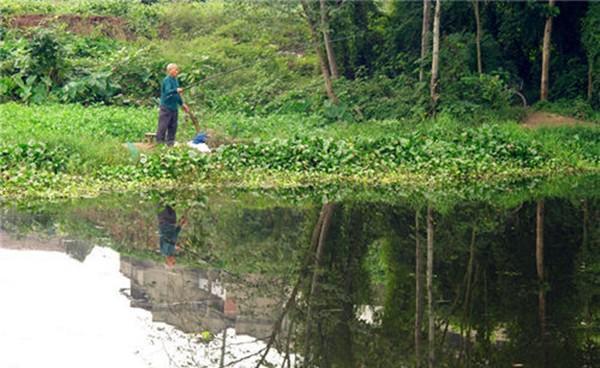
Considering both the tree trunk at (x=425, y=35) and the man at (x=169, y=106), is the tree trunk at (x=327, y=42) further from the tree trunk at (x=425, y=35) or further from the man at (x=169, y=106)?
the man at (x=169, y=106)

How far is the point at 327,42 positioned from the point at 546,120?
5319 millimetres

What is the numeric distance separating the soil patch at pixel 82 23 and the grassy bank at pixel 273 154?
28.1 feet

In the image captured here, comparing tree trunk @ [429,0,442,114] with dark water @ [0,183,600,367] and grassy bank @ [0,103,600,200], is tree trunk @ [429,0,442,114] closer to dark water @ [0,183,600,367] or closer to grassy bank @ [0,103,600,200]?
grassy bank @ [0,103,600,200]

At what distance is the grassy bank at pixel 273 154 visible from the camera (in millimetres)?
16656

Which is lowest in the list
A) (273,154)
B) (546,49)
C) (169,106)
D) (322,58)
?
(273,154)

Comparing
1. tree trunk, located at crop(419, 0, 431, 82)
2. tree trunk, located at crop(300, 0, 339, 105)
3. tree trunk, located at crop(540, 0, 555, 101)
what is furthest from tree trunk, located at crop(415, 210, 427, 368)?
tree trunk, located at crop(540, 0, 555, 101)

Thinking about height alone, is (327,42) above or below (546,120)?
above

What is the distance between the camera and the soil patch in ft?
102

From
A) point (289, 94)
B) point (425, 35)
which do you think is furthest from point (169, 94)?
point (289, 94)

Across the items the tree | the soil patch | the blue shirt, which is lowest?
the blue shirt

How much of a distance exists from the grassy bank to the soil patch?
8.56 meters

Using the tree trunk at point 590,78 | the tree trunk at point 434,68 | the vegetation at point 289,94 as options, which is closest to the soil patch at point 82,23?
the vegetation at point 289,94

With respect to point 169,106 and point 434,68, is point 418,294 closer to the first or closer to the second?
point 169,106

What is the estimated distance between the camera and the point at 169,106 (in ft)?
60.2
